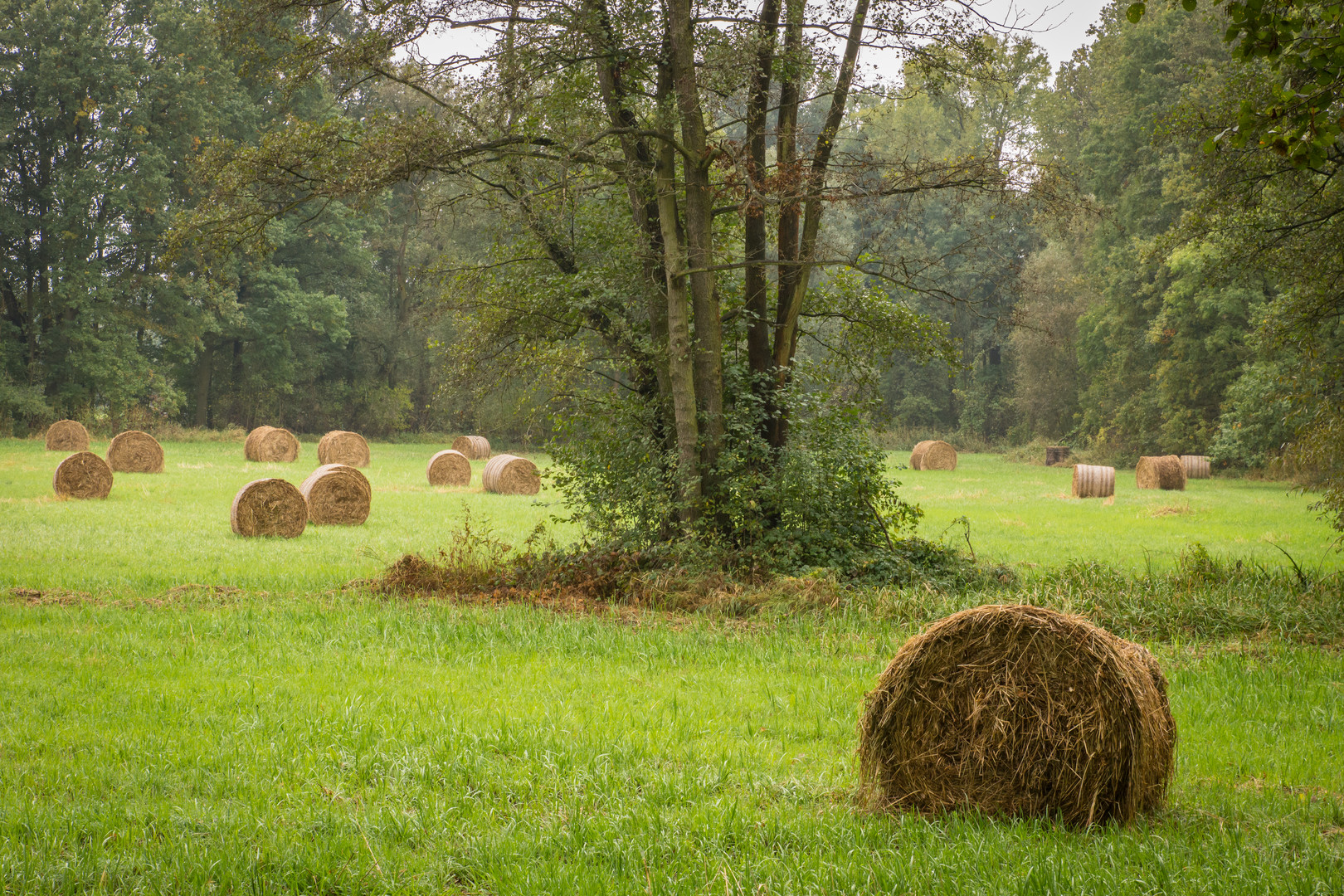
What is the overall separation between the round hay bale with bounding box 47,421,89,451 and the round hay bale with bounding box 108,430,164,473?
19.6 ft

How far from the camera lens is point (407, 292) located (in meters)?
54.7

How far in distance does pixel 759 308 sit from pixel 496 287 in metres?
3.43

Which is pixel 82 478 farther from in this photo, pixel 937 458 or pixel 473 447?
pixel 937 458

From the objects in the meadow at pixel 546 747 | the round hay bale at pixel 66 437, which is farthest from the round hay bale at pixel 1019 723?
the round hay bale at pixel 66 437

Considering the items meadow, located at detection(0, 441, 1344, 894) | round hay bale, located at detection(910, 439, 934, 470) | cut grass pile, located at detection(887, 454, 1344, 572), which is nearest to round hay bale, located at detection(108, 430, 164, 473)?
meadow, located at detection(0, 441, 1344, 894)

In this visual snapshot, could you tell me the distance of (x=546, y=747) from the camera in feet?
18.0

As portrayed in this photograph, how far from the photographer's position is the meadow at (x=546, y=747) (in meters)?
3.96

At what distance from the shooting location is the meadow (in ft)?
13.0

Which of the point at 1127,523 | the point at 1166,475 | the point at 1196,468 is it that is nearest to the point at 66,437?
the point at 1127,523

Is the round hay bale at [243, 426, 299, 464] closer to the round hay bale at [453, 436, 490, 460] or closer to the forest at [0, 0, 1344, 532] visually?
the round hay bale at [453, 436, 490, 460]

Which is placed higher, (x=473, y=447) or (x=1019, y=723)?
(x=473, y=447)

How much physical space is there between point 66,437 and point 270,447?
589 centimetres

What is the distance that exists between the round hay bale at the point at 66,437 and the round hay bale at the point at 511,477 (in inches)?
561

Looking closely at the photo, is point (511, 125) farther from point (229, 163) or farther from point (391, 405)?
point (391, 405)
